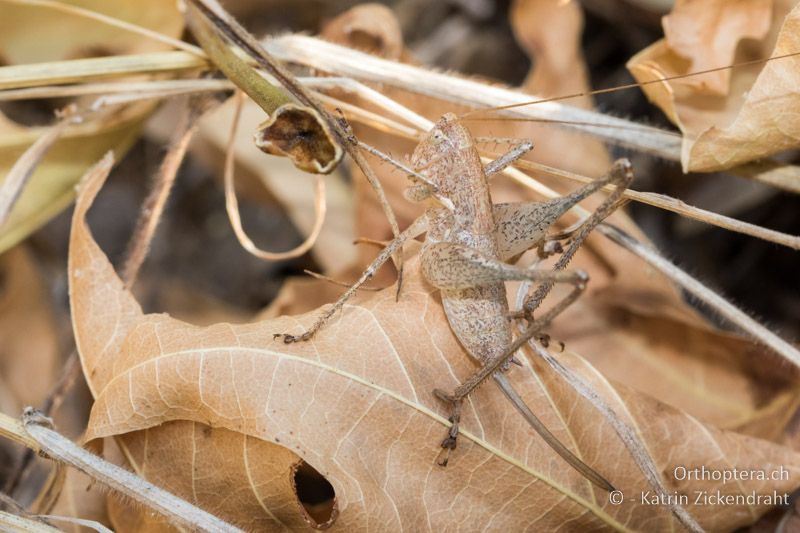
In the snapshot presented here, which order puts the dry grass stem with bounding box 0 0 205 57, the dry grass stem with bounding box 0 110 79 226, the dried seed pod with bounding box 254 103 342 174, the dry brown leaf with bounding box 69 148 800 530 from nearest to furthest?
the dried seed pod with bounding box 254 103 342 174 → the dry brown leaf with bounding box 69 148 800 530 → the dry grass stem with bounding box 0 110 79 226 → the dry grass stem with bounding box 0 0 205 57

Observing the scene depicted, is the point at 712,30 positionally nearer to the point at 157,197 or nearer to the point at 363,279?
the point at 363,279

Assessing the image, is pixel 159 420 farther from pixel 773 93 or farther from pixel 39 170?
pixel 773 93

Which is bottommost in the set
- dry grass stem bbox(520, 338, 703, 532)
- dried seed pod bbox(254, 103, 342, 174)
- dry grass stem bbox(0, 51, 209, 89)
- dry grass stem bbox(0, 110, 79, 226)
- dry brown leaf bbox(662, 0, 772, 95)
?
dry grass stem bbox(520, 338, 703, 532)

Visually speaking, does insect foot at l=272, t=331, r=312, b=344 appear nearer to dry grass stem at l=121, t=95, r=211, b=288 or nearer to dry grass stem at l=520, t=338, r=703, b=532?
dry grass stem at l=520, t=338, r=703, b=532

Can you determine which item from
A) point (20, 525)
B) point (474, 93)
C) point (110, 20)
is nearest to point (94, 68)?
point (110, 20)

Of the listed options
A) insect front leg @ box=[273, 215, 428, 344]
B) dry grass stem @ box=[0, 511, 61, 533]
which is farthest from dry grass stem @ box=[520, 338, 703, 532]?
dry grass stem @ box=[0, 511, 61, 533]

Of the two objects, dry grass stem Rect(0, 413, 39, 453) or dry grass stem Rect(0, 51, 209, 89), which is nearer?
dry grass stem Rect(0, 413, 39, 453)

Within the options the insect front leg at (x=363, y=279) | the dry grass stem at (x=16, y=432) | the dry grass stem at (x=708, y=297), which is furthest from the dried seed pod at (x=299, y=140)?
the dry grass stem at (x=708, y=297)

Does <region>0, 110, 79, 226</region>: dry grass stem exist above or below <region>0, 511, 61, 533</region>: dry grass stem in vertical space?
above
